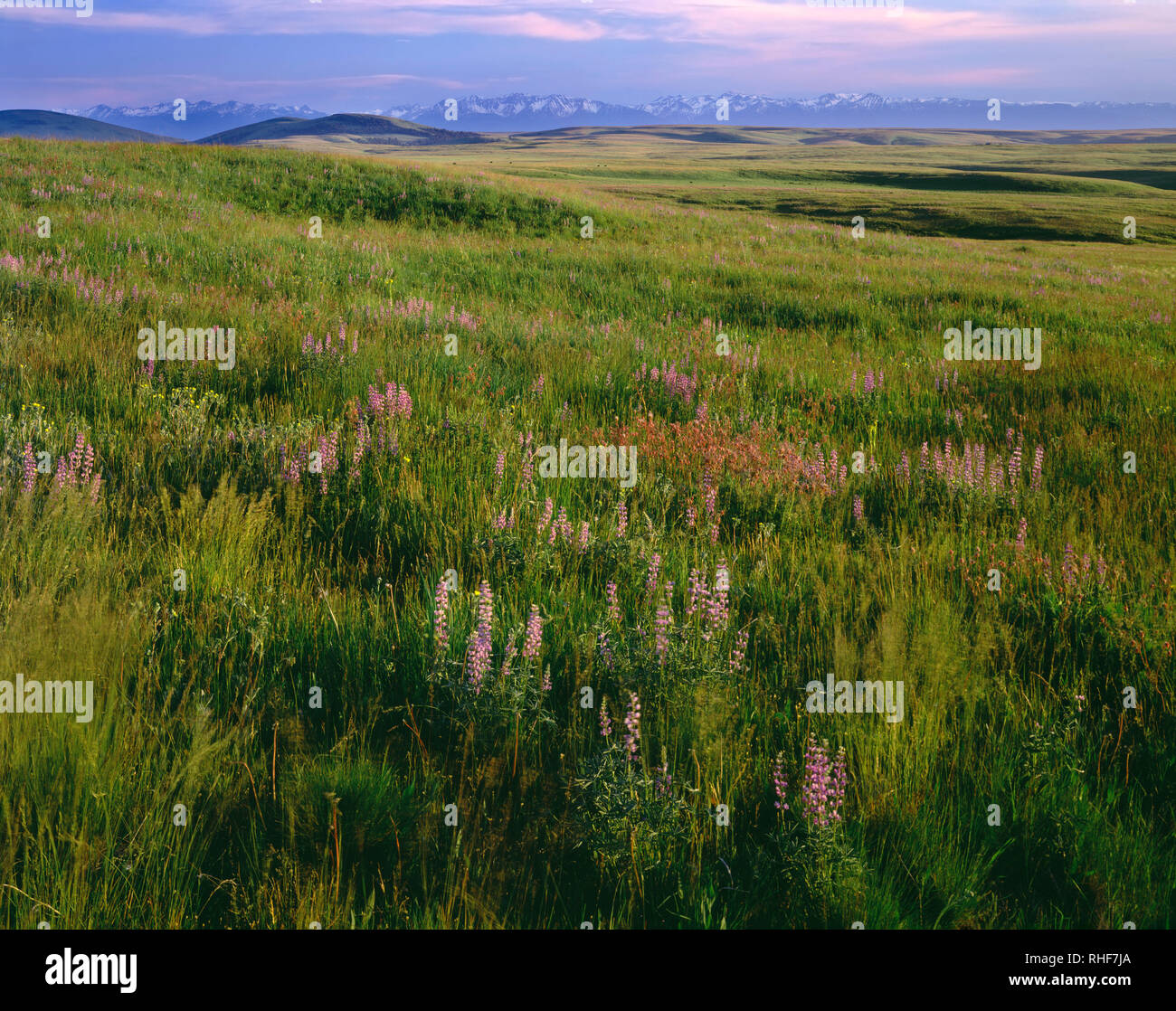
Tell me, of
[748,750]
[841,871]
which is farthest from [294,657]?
[841,871]

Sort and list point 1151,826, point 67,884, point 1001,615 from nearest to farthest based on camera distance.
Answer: point 67,884 → point 1151,826 → point 1001,615

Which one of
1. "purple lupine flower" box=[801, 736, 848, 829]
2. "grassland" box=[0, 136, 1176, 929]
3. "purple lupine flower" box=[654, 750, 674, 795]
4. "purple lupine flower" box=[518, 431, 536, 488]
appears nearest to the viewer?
"grassland" box=[0, 136, 1176, 929]

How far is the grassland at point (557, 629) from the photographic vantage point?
2.29 m

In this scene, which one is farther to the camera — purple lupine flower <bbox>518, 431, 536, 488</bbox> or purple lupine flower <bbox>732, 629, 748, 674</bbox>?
purple lupine flower <bbox>518, 431, 536, 488</bbox>

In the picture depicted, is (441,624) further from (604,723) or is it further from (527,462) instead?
(527,462)

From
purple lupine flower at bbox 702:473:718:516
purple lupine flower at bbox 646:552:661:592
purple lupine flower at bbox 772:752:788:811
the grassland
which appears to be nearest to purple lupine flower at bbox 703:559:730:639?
the grassland

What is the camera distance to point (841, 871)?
2248mm

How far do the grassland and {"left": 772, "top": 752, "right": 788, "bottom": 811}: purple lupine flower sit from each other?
0.03m

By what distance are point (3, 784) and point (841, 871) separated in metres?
2.55

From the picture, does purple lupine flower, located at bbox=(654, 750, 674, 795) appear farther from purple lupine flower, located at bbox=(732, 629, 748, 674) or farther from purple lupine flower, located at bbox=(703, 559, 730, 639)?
purple lupine flower, located at bbox=(703, 559, 730, 639)

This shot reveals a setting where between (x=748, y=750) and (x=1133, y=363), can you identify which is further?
(x=1133, y=363)

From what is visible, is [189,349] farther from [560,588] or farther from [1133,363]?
[1133,363]

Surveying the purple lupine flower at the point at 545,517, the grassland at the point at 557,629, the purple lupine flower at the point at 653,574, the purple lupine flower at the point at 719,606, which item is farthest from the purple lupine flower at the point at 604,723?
the purple lupine flower at the point at 545,517

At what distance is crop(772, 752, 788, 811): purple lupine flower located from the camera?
8.12 feet
